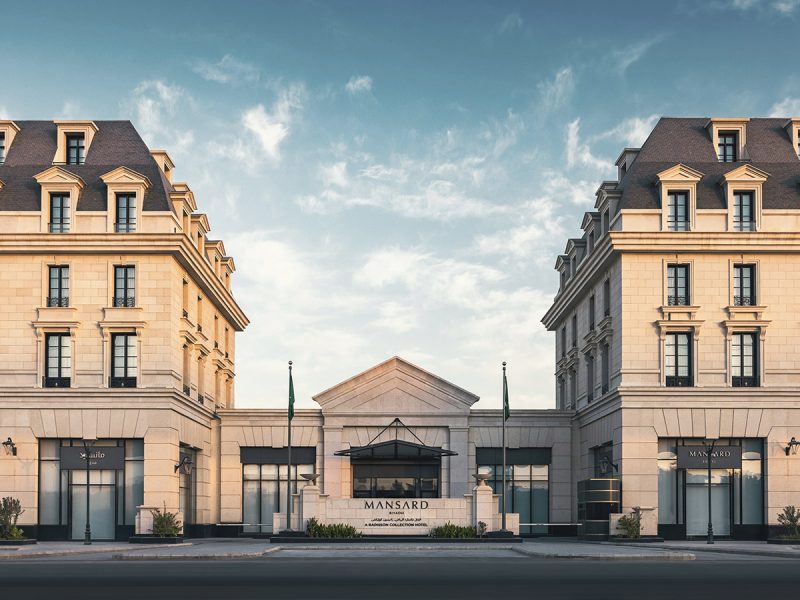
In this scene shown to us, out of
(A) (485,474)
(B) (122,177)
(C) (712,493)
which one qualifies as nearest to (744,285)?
(C) (712,493)

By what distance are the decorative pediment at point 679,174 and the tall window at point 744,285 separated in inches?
178

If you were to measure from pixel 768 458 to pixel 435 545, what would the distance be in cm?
1635

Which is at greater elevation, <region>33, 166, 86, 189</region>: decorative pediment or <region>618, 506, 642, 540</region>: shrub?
<region>33, 166, 86, 189</region>: decorative pediment

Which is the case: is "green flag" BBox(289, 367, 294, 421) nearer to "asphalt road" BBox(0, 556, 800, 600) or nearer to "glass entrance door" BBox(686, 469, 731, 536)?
"glass entrance door" BBox(686, 469, 731, 536)

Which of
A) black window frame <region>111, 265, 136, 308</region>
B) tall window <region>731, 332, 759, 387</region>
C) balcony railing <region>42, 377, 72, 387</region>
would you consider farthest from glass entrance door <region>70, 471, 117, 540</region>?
tall window <region>731, 332, 759, 387</region>

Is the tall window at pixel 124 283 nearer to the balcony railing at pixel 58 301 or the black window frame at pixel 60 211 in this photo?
the balcony railing at pixel 58 301

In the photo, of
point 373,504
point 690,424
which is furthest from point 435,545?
point 690,424

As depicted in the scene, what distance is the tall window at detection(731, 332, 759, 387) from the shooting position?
49.5 metres

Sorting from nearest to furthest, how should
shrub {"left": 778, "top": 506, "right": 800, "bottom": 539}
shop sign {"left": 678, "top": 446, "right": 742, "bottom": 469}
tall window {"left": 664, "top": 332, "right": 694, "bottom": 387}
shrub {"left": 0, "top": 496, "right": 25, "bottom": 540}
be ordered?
shrub {"left": 0, "top": 496, "right": 25, "bottom": 540}, shrub {"left": 778, "top": 506, "right": 800, "bottom": 539}, shop sign {"left": 678, "top": 446, "right": 742, "bottom": 469}, tall window {"left": 664, "top": 332, "right": 694, "bottom": 387}

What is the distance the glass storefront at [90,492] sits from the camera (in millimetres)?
49438

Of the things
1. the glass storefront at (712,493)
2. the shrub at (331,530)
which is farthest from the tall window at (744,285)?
the shrub at (331,530)

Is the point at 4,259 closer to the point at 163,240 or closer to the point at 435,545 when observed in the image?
the point at 163,240

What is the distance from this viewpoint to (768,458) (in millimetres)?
48750

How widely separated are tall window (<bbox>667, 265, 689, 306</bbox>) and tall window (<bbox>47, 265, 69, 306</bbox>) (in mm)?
27841
